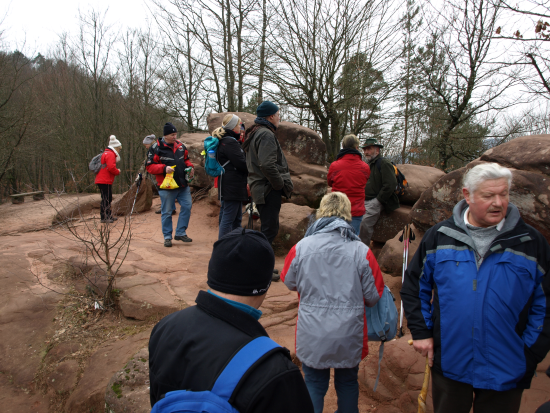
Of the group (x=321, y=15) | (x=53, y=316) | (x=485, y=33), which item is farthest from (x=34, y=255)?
(x=485, y=33)

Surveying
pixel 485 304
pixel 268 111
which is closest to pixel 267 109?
pixel 268 111

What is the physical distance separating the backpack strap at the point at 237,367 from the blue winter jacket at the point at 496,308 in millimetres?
1273

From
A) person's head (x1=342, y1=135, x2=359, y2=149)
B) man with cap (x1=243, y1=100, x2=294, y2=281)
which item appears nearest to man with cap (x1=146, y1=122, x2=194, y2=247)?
man with cap (x1=243, y1=100, x2=294, y2=281)

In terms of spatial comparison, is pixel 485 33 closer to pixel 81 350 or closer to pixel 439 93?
pixel 439 93

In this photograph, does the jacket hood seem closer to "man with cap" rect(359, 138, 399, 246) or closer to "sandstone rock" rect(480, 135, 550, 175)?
"sandstone rock" rect(480, 135, 550, 175)

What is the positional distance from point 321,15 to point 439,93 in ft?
13.8

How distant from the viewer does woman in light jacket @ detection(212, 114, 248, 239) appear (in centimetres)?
458

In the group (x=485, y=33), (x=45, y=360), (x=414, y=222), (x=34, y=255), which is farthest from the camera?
(x=485, y=33)

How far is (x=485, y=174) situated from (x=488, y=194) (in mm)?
127

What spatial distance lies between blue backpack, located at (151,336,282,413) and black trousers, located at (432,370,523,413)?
4.70ft

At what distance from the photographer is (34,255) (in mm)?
5113

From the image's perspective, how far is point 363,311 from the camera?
85.9 inches

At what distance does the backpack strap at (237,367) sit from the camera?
94cm

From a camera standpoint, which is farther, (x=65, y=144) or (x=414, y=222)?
(x=65, y=144)
